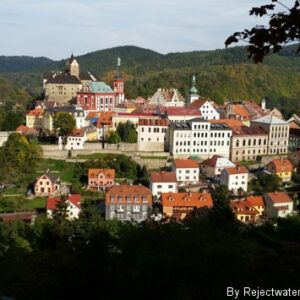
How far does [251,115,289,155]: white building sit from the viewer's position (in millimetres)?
39719

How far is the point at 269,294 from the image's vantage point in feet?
28.9

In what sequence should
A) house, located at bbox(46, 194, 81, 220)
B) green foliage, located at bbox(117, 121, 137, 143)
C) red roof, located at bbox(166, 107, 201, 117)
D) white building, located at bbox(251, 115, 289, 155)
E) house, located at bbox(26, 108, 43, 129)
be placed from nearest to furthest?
house, located at bbox(46, 194, 81, 220), green foliage, located at bbox(117, 121, 137, 143), red roof, located at bbox(166, 107, 201, 117), white building, located at bbox(251, 115, 289, 155), house, located at bbox(26, 108, 43, 129)

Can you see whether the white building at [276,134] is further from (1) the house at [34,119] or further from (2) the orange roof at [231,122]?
(1) the house at [34,119]

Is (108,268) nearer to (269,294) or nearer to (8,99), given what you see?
(269,294)

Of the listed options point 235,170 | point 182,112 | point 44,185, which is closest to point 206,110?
point 182,112

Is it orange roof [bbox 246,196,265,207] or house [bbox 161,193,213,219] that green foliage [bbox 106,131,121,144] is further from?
orange roof [bbox 246,196,265,207]

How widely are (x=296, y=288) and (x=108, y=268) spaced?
4.45 metres

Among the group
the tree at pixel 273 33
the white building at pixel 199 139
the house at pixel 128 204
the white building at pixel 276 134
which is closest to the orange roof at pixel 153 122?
the white building at pixel 199 139

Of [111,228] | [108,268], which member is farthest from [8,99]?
[108,268]

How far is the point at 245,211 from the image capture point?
91.1 ft

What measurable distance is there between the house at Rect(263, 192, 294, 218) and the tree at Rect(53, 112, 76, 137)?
45.1 ft

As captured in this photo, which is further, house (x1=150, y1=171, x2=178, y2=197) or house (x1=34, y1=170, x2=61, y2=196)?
house (x1=34, y1=170, x2=61, y2=196)

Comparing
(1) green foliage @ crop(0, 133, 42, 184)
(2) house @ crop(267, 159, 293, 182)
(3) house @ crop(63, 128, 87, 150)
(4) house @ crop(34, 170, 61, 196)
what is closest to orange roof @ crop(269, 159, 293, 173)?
(2) house @ crop(267, 159, 293, 182)

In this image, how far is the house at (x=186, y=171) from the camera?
3309 cm
